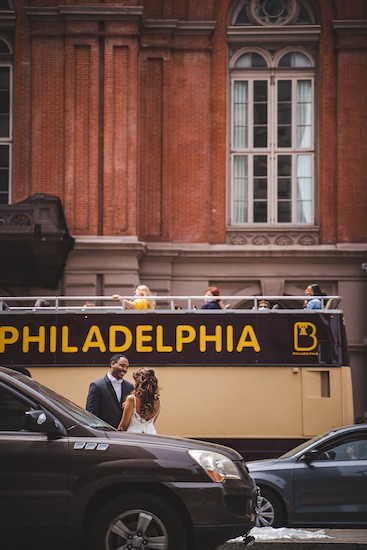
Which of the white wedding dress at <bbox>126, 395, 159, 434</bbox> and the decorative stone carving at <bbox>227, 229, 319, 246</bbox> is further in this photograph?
the decorative stone carving at <bbox>227, 229, 319, 246</bbox>

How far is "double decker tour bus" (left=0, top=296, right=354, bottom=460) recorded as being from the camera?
1647 centimetres

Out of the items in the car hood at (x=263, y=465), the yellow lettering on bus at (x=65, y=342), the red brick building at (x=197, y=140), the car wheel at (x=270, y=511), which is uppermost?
the red brick building at (x=197, y=140)

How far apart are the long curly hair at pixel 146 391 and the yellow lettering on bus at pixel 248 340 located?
4.69m

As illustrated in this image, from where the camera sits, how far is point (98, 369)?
16.5 m

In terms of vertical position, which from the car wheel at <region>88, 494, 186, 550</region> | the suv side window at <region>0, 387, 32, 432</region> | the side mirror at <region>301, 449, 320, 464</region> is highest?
the suv side window at <region>0, 387, 32, 432</region>

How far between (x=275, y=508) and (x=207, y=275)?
40.1 feet

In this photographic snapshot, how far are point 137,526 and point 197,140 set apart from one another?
1797 cm

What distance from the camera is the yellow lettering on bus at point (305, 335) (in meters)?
16.5

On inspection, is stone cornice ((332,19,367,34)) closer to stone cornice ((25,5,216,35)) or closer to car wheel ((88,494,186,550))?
stone cornice ((25,5,216,35))

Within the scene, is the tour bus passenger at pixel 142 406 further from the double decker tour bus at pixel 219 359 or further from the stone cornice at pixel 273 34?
the stone cornice at pixel 273 34

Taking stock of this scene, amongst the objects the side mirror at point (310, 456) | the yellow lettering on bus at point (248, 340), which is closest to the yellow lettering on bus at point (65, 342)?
the yellow lettering on bus at point (248, 340)

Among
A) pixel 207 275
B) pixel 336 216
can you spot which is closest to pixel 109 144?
pixel 207 275

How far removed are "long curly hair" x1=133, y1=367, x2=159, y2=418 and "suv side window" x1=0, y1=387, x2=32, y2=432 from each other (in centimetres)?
296

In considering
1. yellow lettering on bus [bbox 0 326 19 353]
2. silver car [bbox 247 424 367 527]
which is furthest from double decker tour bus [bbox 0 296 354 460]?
silver car [bbox 247 424 367 527]
